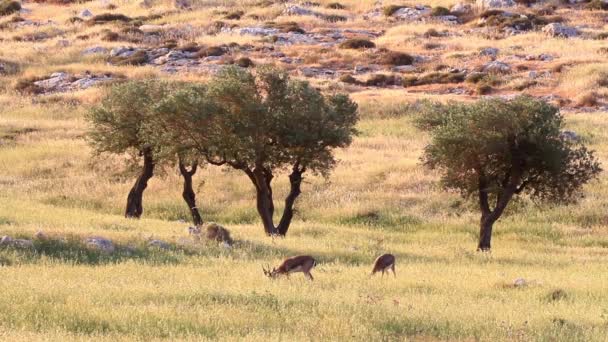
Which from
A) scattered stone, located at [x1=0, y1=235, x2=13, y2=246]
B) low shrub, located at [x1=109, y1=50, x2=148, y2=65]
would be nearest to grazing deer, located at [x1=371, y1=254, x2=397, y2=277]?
scattered stone, located at [x1=0, y1=235, x2=13, y2=246]

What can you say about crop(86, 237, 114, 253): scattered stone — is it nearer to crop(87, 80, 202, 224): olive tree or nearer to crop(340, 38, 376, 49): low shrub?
crop(87, 80, 202, 224): olive tree

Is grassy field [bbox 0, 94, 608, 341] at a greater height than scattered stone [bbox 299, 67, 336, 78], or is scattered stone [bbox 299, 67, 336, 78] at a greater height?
grassy field [bbox 0, 94, 608, 341]

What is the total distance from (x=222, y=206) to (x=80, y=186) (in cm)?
784

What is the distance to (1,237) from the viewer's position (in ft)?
82.7

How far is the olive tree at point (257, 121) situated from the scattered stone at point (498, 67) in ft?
160

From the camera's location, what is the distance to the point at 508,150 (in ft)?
112

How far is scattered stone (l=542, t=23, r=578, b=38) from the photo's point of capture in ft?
315

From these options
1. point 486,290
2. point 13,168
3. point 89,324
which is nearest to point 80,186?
point 13,168

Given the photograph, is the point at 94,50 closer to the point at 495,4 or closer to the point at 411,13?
the point at 411,13

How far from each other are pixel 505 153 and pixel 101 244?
15.3 m

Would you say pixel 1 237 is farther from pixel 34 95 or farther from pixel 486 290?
pixel 34 95

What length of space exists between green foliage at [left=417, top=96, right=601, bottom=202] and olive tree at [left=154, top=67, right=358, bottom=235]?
4074 millimetres

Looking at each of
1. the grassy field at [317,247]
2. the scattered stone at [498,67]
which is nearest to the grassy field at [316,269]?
the grassy field at [317,247]

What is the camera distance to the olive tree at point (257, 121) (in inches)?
1297
